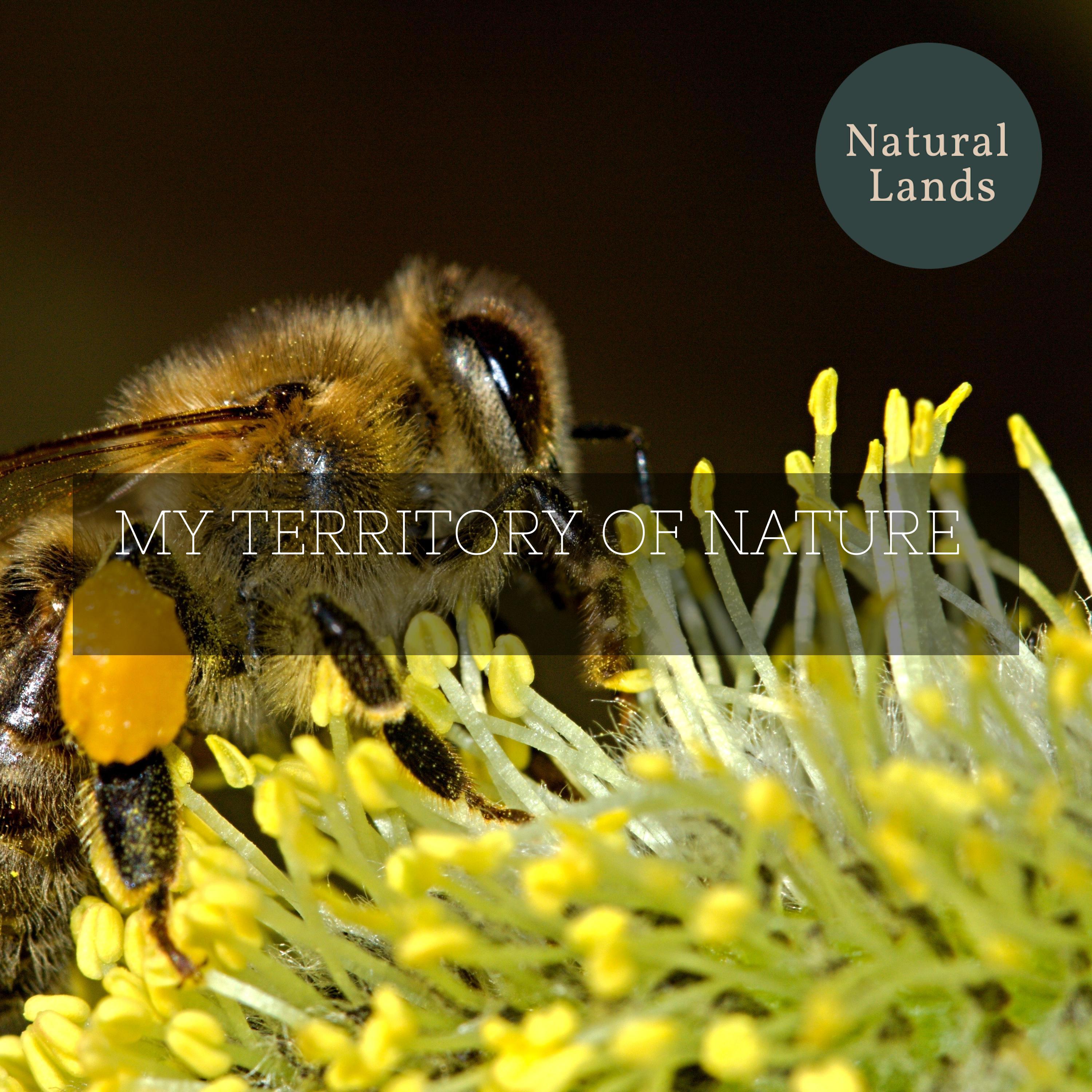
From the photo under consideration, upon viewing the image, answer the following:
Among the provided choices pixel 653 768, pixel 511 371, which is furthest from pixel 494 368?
pixel 653 768

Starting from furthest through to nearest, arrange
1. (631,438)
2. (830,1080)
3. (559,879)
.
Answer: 1. (631,438)
2. (559,879)
3. (830,1080)

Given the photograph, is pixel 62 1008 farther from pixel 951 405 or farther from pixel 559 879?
pixel 951 405

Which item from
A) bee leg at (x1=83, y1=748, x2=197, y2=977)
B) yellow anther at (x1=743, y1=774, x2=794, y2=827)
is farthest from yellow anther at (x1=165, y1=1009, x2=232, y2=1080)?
yellow anther at (x1=743, y1=774, x2=794, y2=827)

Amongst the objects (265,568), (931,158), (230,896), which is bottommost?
(230,896)

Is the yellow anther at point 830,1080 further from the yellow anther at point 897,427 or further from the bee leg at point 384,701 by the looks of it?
the yellow anther at point 897,427

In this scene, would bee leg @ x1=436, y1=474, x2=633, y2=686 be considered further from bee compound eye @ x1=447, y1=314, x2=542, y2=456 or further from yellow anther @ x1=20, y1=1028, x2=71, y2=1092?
yellow anther @ x1=20, y1=1028, x2=71, y2=1092

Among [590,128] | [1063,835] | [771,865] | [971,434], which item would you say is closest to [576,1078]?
[771,865]

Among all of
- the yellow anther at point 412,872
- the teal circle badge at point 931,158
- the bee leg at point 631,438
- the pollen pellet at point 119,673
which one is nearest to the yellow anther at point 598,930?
the yellow anther at point 412,872
